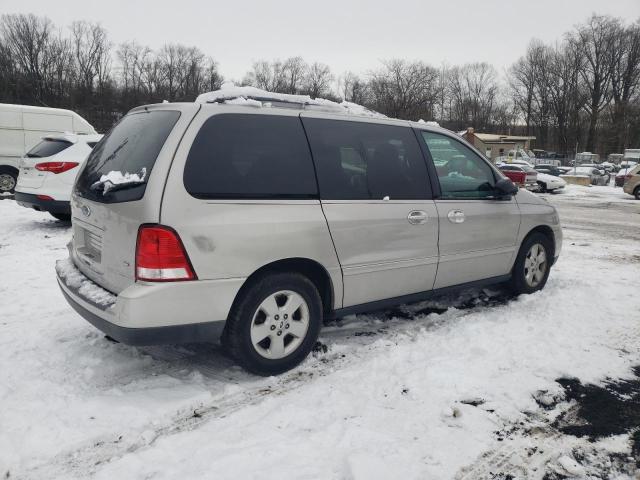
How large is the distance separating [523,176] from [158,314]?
72.3 feet

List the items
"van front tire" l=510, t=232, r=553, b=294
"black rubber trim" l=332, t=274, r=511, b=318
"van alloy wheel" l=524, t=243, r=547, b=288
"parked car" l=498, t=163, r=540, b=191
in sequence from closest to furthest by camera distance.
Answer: "black rubber trim" l=332, t=274, r=511, b=318 → "van front tire" l=510, t=232, r=553, b=294 → "van alloy wheel" l=524, t=243, r=547, b=288 → "parked car" l=498, t=163, r=540, b=191

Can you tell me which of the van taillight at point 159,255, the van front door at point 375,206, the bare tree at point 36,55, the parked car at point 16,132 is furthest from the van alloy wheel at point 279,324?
the bare tree at point 36,55

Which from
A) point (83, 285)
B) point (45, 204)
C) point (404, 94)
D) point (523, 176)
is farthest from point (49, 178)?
point (404, 94)

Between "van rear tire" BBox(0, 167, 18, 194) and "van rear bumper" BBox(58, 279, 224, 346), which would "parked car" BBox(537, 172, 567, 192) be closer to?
"van rear tire" BBox(0, 167, 18, 194)

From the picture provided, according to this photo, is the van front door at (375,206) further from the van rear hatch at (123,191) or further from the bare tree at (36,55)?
the bare tree at (36,55)

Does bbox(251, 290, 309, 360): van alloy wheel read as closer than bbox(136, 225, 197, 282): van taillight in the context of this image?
No

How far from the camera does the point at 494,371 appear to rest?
349cm

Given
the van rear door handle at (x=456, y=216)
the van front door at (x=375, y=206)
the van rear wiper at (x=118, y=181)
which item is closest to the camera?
the van rear wiper at (x=118, y=181)

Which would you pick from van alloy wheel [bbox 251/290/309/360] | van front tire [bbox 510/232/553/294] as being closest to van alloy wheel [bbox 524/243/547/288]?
van front tire [bbox 510/232/553/294]

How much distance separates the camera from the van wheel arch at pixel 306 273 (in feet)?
10.3

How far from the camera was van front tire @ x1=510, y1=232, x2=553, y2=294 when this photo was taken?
202 inches

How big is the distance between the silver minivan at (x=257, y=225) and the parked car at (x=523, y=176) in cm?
1949

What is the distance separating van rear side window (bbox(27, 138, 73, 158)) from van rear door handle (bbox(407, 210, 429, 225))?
7.08 m

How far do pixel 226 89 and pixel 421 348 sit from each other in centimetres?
248
